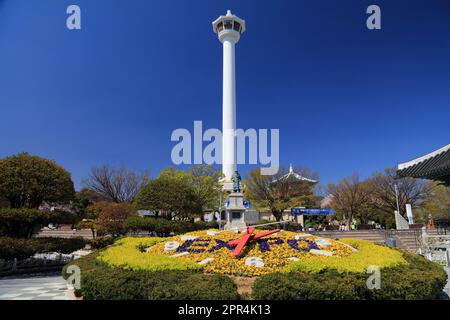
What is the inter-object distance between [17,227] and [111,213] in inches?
459

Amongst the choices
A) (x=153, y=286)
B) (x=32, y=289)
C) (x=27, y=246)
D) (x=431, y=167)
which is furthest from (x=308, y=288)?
(x=27, y=246)

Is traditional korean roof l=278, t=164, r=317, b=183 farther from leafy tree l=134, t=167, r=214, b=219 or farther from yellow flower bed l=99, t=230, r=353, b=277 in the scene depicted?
yellow flower bed l=99, t=230, r=353, b=277

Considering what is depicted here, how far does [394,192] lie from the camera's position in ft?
142

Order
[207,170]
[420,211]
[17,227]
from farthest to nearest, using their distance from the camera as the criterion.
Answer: [420,211], [207,170], [17,227]

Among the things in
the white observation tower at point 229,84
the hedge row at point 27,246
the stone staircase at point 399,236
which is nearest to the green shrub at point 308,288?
the hedge row at point 27,246

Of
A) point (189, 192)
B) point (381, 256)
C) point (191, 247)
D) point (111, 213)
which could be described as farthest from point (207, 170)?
point (381, 256)

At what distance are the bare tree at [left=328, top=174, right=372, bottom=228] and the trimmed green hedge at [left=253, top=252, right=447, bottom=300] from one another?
129 feet

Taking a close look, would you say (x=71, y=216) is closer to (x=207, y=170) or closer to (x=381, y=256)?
(x=381, y=256)

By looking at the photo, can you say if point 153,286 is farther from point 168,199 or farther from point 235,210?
point 168,199

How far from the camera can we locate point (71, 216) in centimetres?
1583

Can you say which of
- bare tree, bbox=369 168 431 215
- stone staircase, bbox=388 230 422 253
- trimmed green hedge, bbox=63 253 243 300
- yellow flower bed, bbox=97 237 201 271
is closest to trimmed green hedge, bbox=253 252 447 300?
trimmed green hedge, bbox=63 253 243 300

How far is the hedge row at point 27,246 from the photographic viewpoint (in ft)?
42.7

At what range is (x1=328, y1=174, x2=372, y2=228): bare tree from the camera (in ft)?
142

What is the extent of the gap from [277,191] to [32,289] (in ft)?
108
